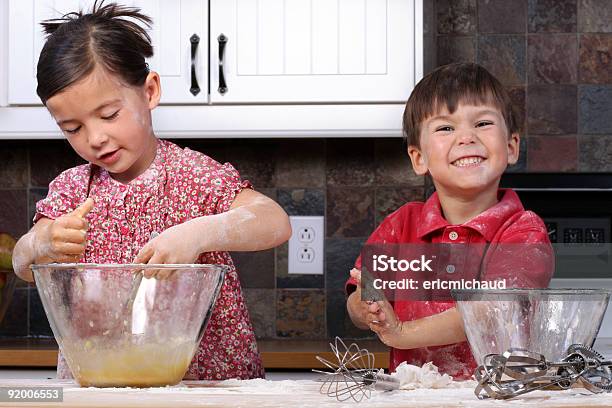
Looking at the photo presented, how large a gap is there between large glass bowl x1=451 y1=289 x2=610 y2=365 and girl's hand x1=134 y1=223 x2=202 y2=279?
314mm

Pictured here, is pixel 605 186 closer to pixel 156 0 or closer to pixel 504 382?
pixel 156 0

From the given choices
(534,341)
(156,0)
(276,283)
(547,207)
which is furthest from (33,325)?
(534,341)

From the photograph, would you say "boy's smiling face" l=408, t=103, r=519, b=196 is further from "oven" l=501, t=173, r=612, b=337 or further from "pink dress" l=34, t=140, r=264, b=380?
"oven" l=501, t=173, r=612, b=337

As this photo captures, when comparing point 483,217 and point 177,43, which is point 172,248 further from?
point 177,43

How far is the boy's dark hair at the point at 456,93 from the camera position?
1.42 m

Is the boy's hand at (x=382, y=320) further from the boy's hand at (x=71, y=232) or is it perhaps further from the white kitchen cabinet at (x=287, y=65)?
the white kitchen cabinet at (x=287, y=65)

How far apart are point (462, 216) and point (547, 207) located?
3.03 feet

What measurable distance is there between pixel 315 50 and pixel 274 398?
→ 1.42 meters

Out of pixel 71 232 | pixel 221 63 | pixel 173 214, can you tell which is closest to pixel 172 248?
pixel 71 232

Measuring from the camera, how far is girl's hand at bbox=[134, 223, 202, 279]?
1.00 m

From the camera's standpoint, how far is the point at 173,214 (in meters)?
1.38

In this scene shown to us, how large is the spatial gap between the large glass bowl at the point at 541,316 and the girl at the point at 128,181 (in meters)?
0.37

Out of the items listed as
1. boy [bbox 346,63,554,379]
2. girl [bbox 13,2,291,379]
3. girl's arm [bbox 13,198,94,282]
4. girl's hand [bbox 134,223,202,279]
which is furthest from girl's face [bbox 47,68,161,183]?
boy [bbox 346,63,554,379]

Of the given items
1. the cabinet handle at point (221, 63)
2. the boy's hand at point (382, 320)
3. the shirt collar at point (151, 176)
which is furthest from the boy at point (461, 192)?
the cabinet handle at point (221, 63)
